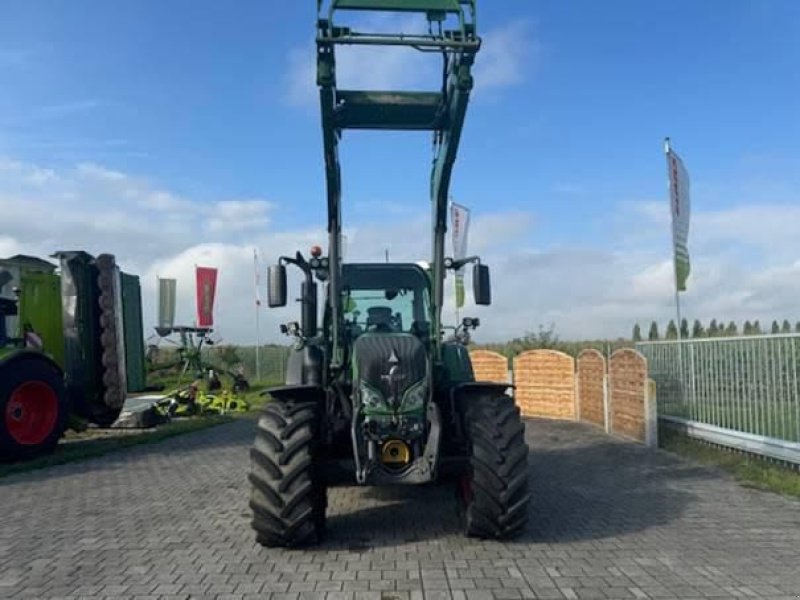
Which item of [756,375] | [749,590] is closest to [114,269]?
[756,375]

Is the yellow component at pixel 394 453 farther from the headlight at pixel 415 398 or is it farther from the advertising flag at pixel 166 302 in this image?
the advertising flag at pixel 166 302

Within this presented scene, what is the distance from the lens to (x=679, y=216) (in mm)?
14203

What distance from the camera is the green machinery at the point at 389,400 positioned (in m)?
6.18

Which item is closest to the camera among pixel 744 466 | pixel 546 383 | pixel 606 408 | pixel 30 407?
pixel 744 466

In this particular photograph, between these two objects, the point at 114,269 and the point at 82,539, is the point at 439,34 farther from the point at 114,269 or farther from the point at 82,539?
the point at 114,269

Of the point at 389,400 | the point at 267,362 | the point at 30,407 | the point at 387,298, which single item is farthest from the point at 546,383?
the point at 267,362

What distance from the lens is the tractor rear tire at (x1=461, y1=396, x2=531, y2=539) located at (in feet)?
20.2

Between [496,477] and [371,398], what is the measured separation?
1.20 m

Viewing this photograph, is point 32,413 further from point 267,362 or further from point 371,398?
point 267,362

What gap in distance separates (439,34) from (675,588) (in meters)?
4.66

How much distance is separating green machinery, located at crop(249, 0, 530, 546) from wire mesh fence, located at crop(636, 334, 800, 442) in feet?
15.3

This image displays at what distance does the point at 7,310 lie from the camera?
1205 cm

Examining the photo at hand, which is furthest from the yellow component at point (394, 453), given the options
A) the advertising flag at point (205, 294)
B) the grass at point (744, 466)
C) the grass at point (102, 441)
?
the advertising flag at point (205, 294)

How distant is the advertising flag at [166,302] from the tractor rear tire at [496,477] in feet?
62.0
